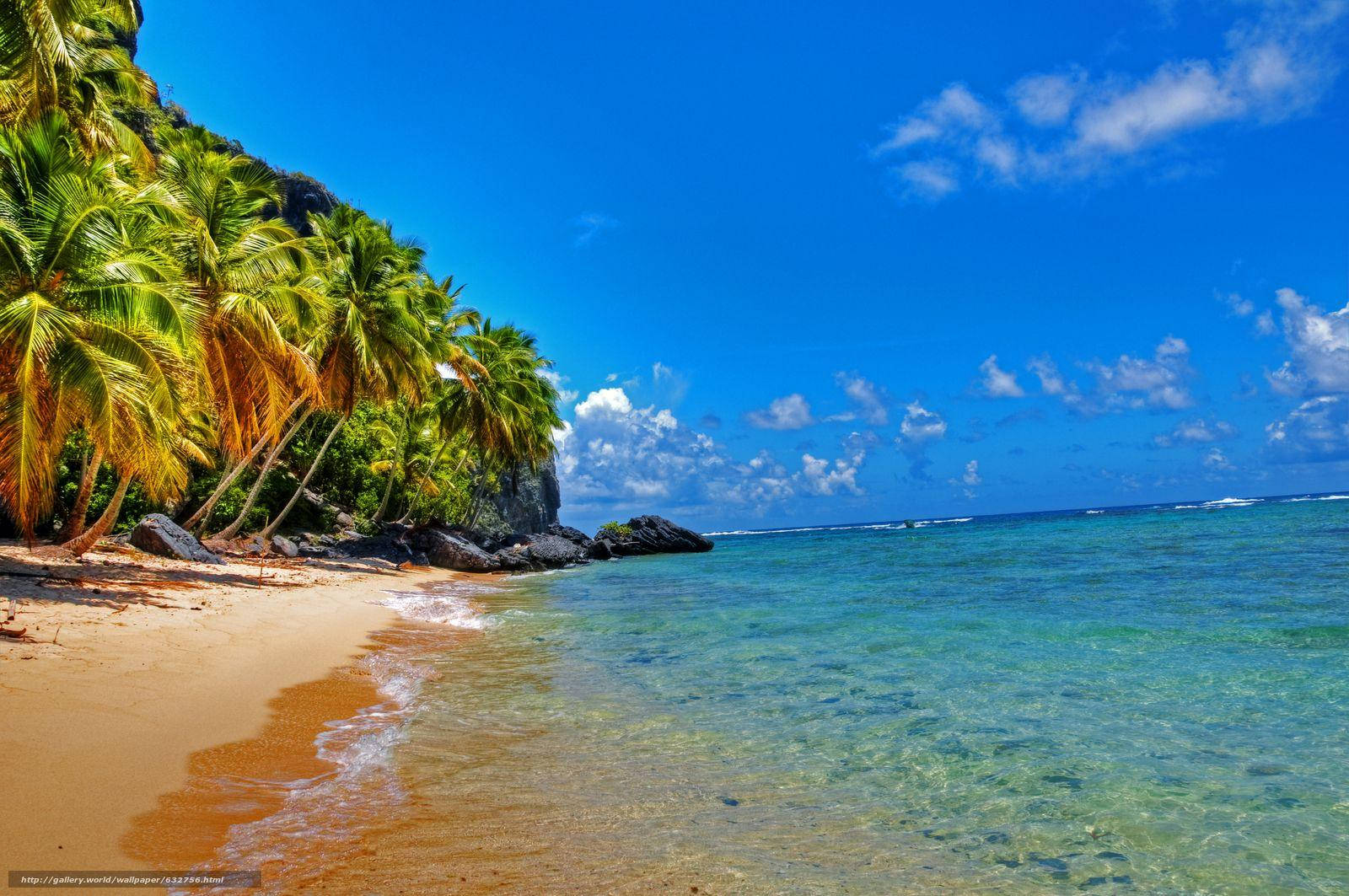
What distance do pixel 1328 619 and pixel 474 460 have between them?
43017 millimetres

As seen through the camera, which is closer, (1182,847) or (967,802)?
(1182,847)

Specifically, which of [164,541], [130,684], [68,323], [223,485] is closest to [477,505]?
[223,485]

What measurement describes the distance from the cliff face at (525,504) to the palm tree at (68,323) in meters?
42.3

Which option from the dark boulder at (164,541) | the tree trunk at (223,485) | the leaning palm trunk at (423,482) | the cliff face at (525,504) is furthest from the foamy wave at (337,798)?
the cliff face at (525,504)

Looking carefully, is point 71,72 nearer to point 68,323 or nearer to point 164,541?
point 68,323

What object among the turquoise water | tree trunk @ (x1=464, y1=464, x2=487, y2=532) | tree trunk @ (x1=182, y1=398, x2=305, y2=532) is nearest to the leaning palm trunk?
tree trunk @ (x1=464, y1=464, x2=487, y2=532)

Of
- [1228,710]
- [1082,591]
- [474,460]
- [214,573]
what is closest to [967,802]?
[1228,710]

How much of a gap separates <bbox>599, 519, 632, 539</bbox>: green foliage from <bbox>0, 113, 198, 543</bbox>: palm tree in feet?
124

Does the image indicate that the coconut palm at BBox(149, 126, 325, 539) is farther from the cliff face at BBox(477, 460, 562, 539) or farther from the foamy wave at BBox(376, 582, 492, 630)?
the cliff face at BBox(477, 460, 562, 539)

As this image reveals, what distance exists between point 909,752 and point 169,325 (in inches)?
436

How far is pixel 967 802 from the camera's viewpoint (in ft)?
15.1

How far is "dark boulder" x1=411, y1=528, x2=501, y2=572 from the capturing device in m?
29.1

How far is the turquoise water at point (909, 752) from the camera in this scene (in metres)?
3.76

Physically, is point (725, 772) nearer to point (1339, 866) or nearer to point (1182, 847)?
point (1182, 847)
